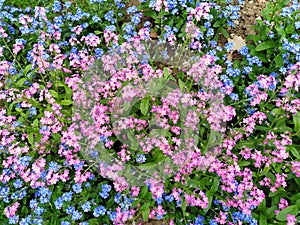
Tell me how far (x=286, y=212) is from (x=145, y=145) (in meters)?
1.58

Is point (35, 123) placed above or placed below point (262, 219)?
above

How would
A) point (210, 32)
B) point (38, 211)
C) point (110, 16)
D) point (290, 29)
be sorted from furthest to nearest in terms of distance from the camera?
point (110, 16)
point (210, 32)
point (290, 29)
point (38, 211)

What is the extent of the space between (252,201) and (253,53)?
6.52 feet

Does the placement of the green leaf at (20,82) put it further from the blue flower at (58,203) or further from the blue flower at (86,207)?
the blue flower at (86,207)

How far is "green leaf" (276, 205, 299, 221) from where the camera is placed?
381 cm

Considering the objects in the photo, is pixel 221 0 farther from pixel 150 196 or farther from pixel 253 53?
pixel 150 196

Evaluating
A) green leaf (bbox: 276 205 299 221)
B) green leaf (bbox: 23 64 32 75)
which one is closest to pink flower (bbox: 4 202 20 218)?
green leaf (bbox: 23 64 32 75)

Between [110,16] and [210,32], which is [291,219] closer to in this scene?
[210,32]

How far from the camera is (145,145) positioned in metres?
4.08

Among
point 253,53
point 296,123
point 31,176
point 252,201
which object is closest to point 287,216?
point 252,201

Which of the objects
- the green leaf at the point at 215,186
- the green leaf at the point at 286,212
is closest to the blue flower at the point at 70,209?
the green leaf at the point at 215,186

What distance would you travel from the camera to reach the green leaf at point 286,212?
3814 mm

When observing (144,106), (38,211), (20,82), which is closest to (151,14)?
(144,106)

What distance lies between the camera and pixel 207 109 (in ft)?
14.1
